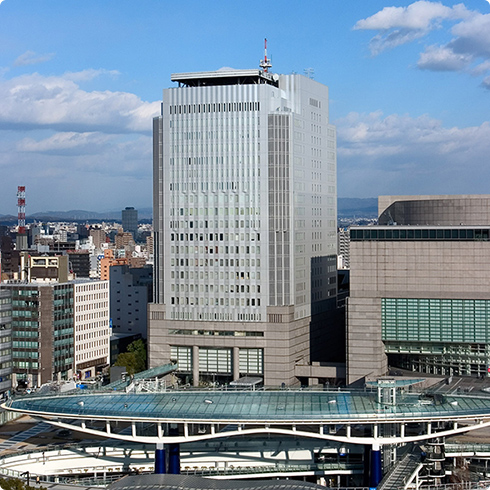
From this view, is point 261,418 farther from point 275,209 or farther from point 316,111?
point 316,111

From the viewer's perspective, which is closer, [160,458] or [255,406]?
[160,458]

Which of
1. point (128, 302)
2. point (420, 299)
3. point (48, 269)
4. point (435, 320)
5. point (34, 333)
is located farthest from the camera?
point (128, 302)

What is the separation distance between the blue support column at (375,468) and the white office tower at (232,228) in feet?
109

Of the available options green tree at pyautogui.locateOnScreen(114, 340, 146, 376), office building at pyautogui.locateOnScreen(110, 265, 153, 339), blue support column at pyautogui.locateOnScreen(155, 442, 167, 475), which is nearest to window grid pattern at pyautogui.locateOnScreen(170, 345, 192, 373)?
green tree at pyautogui.locateOnScreen(114, 340, 146, 376)

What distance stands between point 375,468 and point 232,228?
1685 inches

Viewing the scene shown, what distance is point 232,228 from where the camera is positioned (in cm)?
11156

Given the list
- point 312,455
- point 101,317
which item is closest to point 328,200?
point 101,317

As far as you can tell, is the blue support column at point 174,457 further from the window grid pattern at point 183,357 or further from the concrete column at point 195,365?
the window grid pattern at point 183,357

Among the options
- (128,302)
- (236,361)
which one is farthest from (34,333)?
(128,302)

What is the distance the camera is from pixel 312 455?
8319cm

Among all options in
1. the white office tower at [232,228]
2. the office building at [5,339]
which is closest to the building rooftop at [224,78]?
the white office tower at [232,228]

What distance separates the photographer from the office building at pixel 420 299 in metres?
98.8

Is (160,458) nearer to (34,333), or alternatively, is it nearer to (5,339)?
(34,333)

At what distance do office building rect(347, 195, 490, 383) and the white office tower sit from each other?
1130cm
